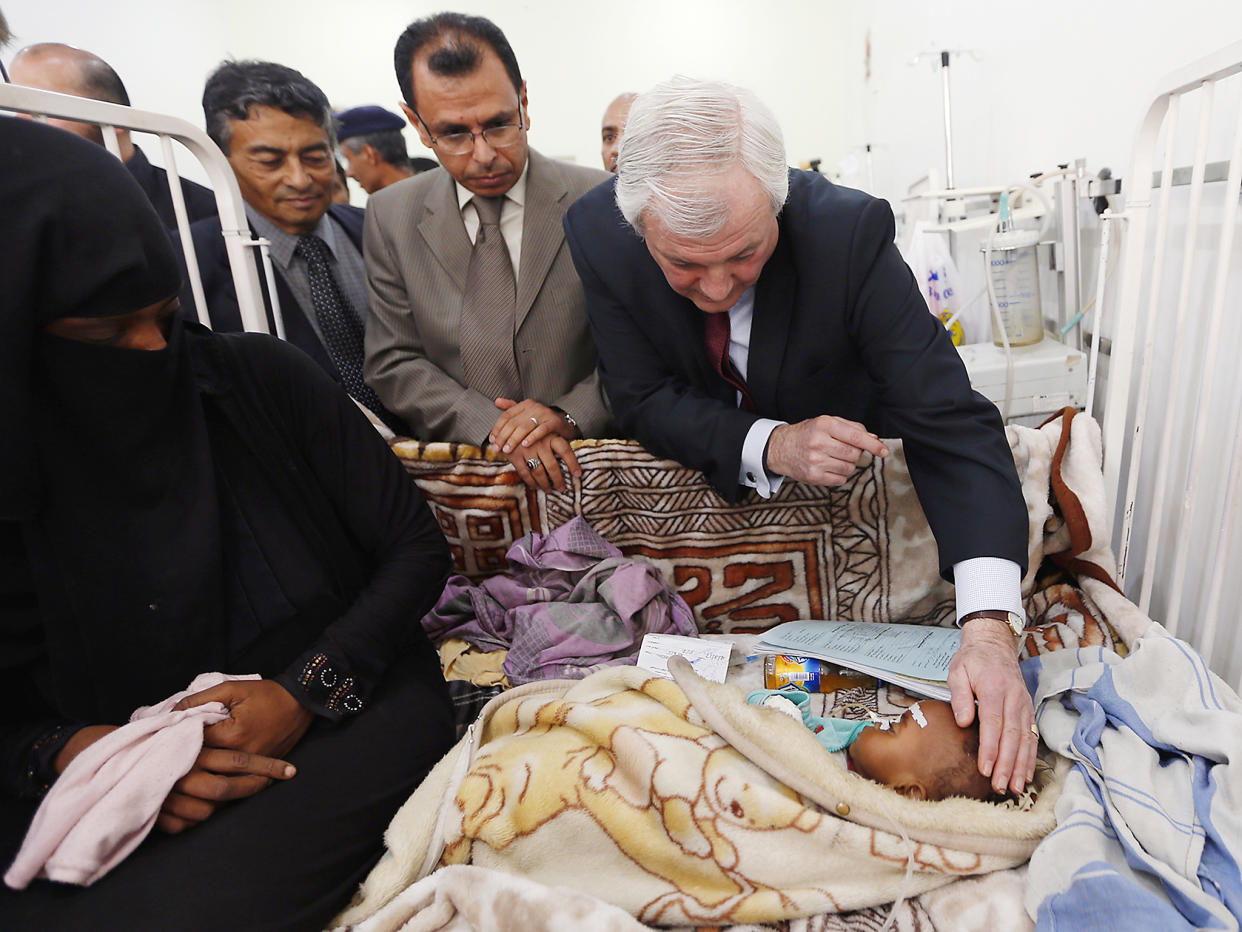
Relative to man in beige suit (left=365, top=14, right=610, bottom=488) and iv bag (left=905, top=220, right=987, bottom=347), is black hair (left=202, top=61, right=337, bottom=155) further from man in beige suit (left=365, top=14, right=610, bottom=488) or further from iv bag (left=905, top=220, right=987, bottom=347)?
iv bag (left=905, top=220, right=987, bottom=347)

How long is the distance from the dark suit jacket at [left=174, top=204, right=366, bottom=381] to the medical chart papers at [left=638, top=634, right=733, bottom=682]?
3.74ft

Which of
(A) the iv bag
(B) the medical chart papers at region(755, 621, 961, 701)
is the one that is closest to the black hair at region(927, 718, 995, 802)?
(B) the medical chart papers at region(755, 621, 961, 701)

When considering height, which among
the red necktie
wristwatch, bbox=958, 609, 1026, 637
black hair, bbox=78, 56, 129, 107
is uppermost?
black hair, bbox=78, 56, 129, 107

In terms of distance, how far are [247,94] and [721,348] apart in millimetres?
1390

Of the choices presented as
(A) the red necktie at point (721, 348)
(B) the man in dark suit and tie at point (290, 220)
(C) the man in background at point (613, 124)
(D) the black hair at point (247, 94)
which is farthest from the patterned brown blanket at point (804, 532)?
(C) the man in background at point (613, 124)

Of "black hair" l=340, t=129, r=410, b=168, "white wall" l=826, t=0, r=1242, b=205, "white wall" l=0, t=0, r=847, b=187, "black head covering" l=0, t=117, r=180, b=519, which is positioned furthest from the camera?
"white wall" l=0, t=0, r=847, b=187

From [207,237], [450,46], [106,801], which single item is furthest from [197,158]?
[106,801]

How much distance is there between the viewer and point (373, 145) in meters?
3.49

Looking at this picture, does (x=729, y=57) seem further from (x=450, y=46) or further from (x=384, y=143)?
(x=450, y=46)

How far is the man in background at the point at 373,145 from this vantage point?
11.4 ft

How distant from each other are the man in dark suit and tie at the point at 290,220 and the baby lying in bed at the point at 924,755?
4.69 ft

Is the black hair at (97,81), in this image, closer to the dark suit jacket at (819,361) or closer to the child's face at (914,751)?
the dark suit jacket at (819,361)

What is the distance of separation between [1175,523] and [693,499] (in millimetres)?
1139

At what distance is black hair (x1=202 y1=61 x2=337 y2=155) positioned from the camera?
192cm
